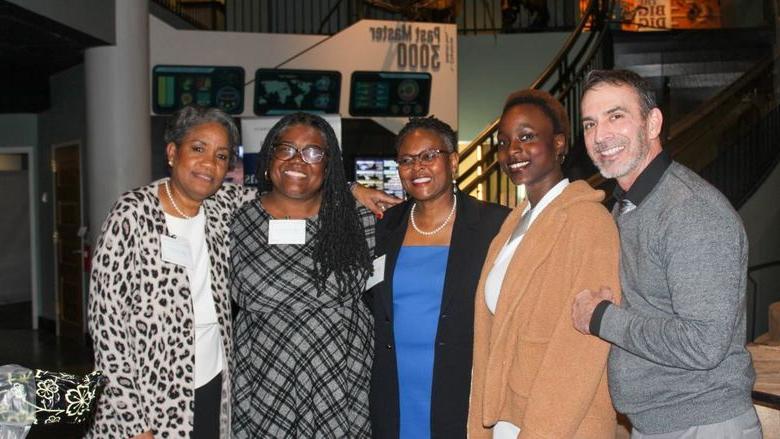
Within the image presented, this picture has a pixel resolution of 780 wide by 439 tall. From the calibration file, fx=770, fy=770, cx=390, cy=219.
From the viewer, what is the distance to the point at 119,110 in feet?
23.4

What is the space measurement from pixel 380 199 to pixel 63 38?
4979 millimetres

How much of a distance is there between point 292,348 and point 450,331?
546 millimetres

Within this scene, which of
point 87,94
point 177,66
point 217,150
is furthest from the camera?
point 177,66

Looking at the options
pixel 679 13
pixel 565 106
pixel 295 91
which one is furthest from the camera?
pixel 679 13

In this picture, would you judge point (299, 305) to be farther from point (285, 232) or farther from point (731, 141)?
point (731, 141)

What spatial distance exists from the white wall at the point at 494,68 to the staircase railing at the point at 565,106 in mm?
1409

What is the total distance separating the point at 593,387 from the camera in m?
2.03

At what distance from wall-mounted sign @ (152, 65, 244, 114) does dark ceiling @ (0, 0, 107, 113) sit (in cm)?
85

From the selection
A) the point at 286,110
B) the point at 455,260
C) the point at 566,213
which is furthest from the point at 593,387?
the point at 286,110

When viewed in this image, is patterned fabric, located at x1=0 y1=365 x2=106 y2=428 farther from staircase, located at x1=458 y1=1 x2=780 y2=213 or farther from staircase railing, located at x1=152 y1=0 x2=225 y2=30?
staircase railing, located at x1=152 y1=0 x2=225 y2=30

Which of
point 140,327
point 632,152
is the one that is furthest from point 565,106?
point 140,327

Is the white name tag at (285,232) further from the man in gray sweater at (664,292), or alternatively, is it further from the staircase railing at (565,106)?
the staircase railing at (565,106)

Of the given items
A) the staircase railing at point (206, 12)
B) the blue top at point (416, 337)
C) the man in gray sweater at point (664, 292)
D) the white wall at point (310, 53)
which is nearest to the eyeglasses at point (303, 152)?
the blue top at point (416, 337)

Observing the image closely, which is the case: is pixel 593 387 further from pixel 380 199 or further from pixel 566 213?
pixel 380 199
